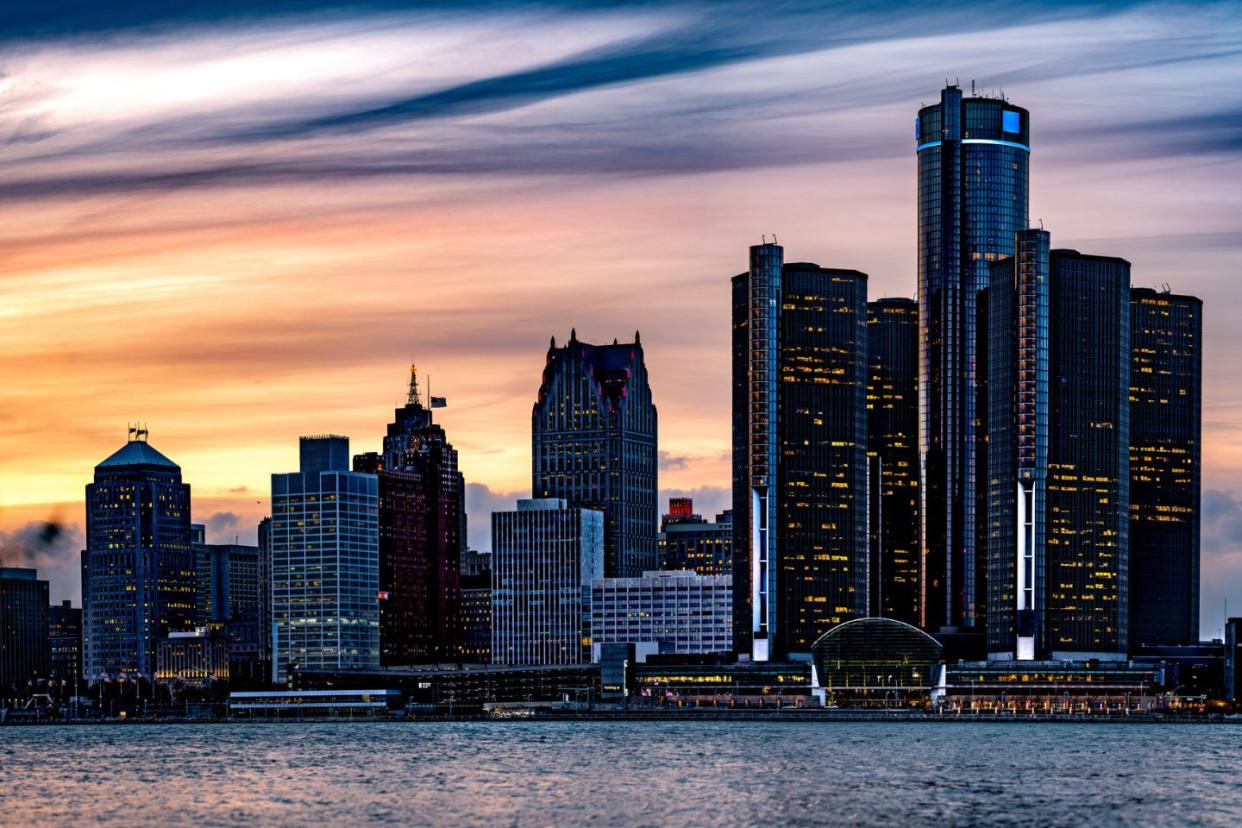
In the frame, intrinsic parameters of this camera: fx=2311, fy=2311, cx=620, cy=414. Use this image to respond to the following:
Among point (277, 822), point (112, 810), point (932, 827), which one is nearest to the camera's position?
point (932, 827)

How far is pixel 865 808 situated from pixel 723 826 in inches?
663

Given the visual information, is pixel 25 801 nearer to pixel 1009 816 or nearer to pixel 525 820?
pixel 525 820

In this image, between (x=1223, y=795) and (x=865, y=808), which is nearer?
(x=865, y=808)

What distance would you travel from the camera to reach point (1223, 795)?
7751 inches

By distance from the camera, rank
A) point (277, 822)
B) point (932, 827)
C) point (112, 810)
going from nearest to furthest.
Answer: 1. point (932, 827)
2. point (277, 822)
3. point (112, 810)

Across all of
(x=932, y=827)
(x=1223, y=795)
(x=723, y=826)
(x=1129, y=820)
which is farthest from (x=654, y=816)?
(x=1223, y=795)

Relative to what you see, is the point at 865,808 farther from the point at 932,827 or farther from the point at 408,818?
the point at 408,818

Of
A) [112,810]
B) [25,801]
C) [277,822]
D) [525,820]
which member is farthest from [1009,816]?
[25,801]

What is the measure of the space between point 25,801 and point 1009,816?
84.3m

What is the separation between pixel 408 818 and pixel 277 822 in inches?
389

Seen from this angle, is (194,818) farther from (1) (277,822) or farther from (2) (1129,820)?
(2) (1129,820)

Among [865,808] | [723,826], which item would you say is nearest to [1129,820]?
[865,808]

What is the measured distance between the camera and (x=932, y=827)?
164375 mm

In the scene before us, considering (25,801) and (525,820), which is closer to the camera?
(525,820)
